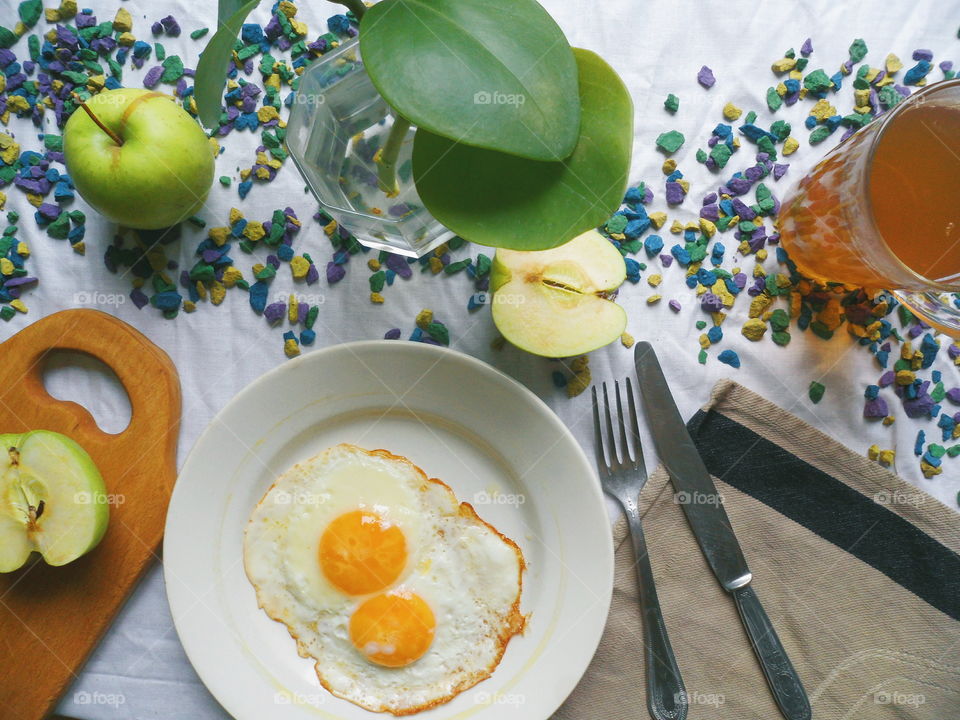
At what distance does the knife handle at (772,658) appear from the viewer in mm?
889

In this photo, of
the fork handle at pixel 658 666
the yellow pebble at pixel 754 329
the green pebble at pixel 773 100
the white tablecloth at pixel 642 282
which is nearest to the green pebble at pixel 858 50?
the white tablecloth at pixel 642 282

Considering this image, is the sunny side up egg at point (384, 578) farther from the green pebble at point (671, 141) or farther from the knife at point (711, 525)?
the green pebble at point (671, 141)

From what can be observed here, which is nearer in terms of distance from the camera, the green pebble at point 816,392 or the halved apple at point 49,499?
the halved apple at point 49,499

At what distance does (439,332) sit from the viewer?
93cm

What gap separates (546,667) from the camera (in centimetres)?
86

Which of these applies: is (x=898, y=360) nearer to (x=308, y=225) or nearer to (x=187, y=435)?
(x=308, y=225)

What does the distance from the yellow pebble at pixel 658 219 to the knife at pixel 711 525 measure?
17 cm

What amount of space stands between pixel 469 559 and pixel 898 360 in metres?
0.64

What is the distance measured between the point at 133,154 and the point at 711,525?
33.2 inches

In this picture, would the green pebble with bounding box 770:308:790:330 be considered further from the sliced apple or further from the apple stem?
the apple stem

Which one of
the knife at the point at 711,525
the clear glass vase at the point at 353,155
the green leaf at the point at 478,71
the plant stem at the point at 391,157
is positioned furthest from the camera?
the knife at the point at 711,525

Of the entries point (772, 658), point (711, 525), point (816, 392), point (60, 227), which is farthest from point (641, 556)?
point (60, 227)

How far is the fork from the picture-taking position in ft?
2.91

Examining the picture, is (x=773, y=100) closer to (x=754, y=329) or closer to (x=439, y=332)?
(x=754, y=329)
